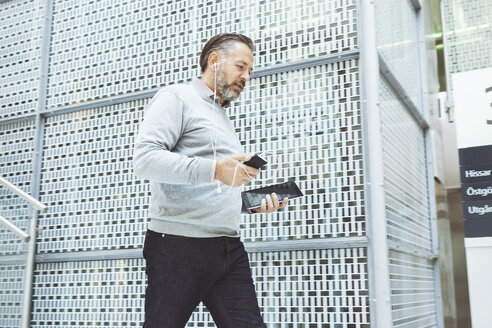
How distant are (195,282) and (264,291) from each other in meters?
1.25

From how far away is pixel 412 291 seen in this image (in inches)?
145

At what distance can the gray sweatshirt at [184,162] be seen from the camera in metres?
1.89

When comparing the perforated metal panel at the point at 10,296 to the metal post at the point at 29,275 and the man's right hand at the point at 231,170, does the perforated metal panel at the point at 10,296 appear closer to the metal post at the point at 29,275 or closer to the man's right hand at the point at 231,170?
the metal post at the point at 29,275

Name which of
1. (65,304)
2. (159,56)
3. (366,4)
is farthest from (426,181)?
(65,304)

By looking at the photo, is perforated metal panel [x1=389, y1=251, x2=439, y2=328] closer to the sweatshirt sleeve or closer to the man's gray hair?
the man's gray hair

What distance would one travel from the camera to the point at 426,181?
175 inches

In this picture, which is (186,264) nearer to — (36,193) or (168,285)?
(168,285)

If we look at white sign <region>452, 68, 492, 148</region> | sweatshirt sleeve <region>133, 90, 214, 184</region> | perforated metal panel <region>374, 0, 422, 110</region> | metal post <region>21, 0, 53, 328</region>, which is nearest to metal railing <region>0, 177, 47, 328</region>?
metal post <region>21, 0, 53, 328</region>

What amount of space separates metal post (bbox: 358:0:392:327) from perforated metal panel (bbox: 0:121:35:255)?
2193mm

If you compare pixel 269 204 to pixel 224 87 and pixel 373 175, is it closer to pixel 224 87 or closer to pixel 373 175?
pixel 224 87

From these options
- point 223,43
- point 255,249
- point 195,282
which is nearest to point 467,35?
point 255,249

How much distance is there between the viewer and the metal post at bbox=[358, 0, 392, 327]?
291 cm

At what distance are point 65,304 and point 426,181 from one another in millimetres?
2754

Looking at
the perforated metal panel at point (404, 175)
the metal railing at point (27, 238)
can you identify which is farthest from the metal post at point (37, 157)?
the perforated metal panel at point (404, 175)
